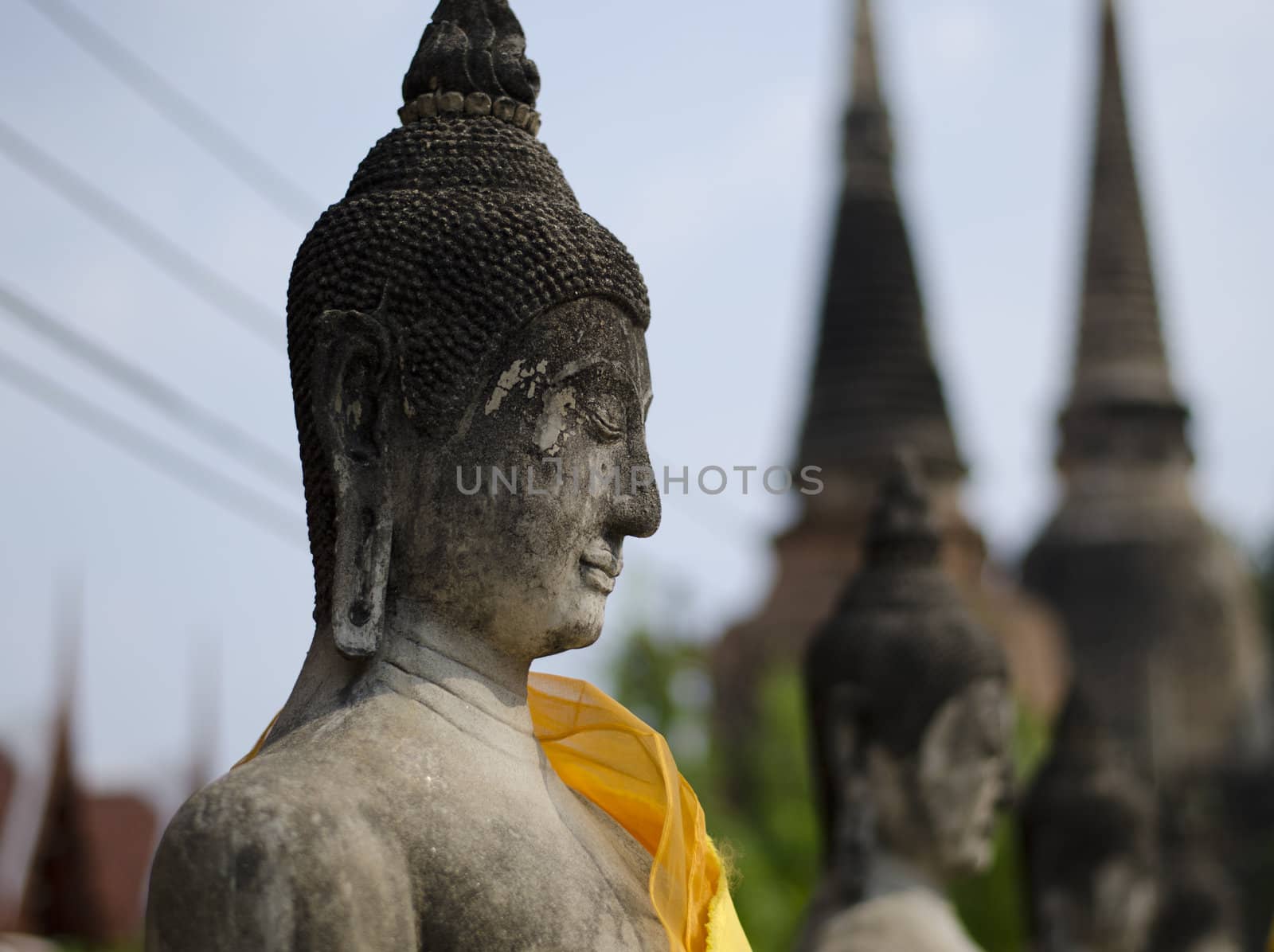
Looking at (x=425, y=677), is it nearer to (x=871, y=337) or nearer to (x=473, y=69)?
(x=473, y=69)

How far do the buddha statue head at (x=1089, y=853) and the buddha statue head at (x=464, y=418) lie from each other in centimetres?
756

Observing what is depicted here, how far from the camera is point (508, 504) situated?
10.8 feet

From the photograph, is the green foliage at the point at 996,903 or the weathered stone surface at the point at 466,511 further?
the green foliage at the point at 996,903

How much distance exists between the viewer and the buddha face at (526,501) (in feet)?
10.8

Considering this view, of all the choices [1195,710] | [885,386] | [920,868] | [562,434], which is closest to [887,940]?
[920,868]

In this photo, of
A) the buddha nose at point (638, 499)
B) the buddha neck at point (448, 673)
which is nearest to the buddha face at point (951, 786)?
the buddha nose at point (638, 499)

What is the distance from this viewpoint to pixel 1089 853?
1038 centimetres

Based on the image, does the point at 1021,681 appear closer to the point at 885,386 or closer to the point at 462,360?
the point at 885,386

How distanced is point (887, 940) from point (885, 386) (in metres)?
21.1

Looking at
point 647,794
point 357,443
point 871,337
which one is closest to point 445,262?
point 357,443

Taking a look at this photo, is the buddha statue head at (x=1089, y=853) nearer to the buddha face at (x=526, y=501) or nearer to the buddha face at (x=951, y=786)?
the buddha face at (x=951, y=786)

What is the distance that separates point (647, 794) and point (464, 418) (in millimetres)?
869

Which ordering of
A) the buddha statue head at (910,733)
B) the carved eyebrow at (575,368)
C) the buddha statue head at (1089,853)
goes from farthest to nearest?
the buddha statue head at (1089,853)
the buddha statue head at (910,733)
the carved eyebrow at (575,368)

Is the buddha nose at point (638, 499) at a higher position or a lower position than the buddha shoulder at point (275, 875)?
higher
